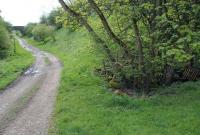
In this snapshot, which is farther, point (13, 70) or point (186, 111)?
point (13, 70)

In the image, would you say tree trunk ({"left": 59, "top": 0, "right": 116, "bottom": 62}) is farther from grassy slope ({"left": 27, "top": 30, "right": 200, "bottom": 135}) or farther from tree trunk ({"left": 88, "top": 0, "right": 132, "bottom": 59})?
grassy slope ({"left": 27, "top": 30, "right": 200, "bottom": 135})

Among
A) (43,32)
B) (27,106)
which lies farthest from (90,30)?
(43,32)

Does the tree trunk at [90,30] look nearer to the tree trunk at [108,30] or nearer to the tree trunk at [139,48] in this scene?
the tree trunk at [108,30]

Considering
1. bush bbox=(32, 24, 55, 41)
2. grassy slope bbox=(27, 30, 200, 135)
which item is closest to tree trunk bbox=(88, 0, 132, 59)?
grassy slope bbox=(27, 30, 200, 135)

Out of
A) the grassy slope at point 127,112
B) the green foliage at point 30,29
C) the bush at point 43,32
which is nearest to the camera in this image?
the grassy slope at point 127,112

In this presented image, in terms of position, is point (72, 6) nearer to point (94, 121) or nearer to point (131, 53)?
point (131, 53)

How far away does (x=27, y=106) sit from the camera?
17922mm

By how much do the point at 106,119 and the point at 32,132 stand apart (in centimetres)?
277

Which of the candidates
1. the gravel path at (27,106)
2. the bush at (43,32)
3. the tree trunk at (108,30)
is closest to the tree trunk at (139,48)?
the tree trunk at (108,30)

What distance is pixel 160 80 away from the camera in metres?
20.6

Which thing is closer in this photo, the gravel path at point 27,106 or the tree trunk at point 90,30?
the gravel path at point 27,106

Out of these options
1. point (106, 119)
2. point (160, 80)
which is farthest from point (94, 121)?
point (160, 80)

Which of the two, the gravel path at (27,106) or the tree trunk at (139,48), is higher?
the tree trunk at (139,48)

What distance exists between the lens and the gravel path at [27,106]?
14.0m
